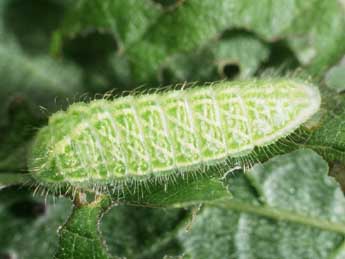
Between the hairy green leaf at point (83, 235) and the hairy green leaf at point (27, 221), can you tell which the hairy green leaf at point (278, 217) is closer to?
the hairy green leaf at point (83, 235)

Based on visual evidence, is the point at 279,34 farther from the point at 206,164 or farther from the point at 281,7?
the point at 206,164

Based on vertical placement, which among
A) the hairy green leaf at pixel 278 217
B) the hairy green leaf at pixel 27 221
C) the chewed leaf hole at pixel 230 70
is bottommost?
the hairy green leaf at pixel 278 217

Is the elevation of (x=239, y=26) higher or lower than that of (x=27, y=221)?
higher

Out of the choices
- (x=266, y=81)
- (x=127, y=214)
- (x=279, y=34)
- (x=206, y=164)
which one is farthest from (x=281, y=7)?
(x=127, y=214)

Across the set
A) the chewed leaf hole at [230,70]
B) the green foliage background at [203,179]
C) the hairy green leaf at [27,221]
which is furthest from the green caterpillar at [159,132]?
the chewed leaf hole at [230,70]

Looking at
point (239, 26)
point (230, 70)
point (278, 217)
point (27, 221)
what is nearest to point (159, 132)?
point (278, 217)

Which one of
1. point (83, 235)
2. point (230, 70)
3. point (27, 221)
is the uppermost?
point (230, 70)

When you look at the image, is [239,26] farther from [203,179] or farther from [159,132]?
[203,179]
